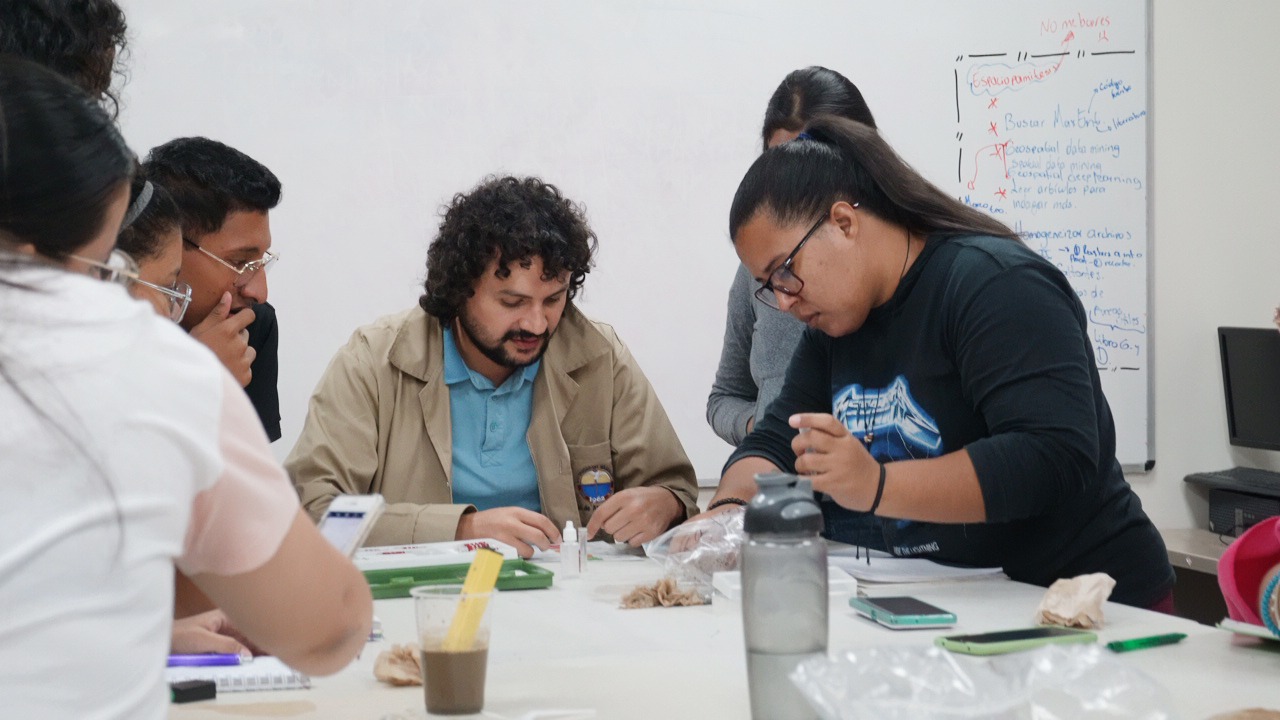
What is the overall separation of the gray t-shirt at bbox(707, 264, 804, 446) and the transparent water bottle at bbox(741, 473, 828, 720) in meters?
1.57

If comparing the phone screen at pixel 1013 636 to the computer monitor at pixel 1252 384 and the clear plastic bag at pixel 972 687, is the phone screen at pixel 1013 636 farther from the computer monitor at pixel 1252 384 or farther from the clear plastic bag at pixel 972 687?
the computer monitor at pixel 1252 384

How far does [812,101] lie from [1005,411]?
116cm

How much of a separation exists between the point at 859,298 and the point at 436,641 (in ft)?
3.30

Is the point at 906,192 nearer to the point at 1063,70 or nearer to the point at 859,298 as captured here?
the point at 859,298

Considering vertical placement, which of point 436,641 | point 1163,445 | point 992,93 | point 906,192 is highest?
point 992,93

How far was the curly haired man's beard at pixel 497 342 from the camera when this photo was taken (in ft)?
7.99

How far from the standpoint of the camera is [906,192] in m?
1.88

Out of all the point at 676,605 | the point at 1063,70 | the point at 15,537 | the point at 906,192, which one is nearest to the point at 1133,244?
the point at 1063,70

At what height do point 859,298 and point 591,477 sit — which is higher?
point 859,298

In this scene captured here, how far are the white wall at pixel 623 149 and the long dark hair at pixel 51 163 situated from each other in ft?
7.88

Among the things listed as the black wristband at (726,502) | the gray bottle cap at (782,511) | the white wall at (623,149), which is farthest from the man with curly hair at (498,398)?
the gray bottle cap at (782,511)

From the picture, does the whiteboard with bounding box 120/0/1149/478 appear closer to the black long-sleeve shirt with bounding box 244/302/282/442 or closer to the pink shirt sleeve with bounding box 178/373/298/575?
the black long-sleeve shirt with bounding box 244/302/282/442

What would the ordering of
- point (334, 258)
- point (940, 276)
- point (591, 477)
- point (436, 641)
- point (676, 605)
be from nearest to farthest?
point (436, 641) < point (676, 605) < point (940, 276) < point (591, 477) < point (334, 258)

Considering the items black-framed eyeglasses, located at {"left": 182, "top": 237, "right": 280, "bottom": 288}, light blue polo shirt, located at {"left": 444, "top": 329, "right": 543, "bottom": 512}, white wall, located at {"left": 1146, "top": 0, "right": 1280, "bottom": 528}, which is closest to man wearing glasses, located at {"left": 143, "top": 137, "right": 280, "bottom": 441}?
black-framed eyeglasses, located at {"left": 182, "top": 237, "right": 280, "bottom": 288}
